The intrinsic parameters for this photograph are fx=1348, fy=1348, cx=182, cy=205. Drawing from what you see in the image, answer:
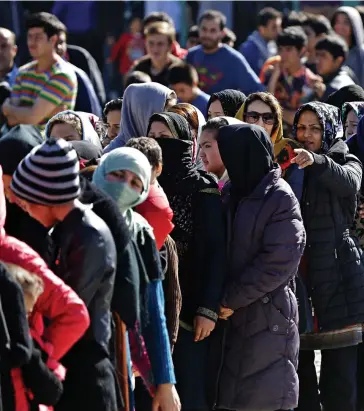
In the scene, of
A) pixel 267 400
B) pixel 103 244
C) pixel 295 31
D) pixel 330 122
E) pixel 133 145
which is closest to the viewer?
pixel 103 244

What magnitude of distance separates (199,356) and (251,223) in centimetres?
65

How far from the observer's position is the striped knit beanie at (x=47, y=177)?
4535mm

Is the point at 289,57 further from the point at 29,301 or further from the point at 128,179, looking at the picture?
the point at 29,301

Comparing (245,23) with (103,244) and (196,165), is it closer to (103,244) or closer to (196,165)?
(196,165)

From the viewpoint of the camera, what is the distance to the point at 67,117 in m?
7.21

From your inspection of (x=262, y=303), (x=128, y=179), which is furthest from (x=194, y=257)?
(x=128, y=179)

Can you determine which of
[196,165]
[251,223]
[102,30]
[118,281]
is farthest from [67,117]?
[102,30]

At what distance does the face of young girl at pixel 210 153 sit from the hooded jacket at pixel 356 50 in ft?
21.3

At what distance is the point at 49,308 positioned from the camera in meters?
4.49

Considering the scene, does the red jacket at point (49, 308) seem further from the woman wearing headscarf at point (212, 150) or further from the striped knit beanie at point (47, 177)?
the woman wearing headscarf at point (212, 150)

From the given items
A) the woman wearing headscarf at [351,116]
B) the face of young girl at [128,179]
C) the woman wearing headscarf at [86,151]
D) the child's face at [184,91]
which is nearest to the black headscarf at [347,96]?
the woman wearing headscarf at [351,116]

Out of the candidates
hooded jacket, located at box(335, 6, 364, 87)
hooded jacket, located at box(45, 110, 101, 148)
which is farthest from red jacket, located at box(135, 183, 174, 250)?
hooded jacket, located at box(335, 6, 364, 87)

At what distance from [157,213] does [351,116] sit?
2801 millimetres

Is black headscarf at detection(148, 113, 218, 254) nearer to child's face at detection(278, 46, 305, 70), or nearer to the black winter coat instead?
the black winter coat
